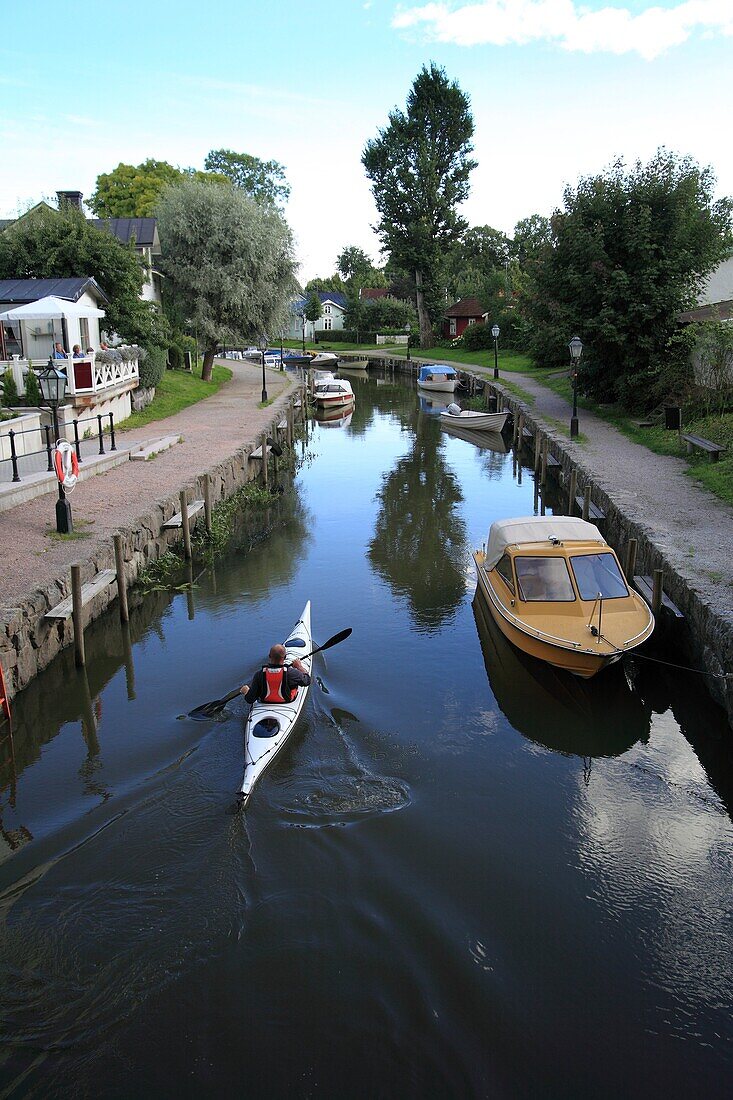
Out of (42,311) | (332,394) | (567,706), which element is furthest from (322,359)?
(567,706)

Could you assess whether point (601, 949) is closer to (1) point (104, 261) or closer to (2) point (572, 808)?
(2) point (572, 808)

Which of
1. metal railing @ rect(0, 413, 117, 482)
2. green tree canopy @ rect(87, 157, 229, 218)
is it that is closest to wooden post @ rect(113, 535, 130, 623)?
metal railing @ rect(0, 413, 117, 482)

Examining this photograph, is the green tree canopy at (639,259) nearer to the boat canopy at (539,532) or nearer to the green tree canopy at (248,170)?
the boat canopy at (539,532)

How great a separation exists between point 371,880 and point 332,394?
135 feet

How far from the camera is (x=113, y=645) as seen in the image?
582 inches

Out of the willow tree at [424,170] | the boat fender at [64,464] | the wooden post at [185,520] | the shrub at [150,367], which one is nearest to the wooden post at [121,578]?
the boat fender at [64,464]

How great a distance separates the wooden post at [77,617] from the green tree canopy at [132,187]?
2169 inches

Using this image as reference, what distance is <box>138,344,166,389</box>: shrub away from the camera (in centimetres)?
3491

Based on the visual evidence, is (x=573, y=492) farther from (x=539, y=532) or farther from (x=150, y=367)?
(x=150, y=367)

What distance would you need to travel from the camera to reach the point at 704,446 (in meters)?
22.7

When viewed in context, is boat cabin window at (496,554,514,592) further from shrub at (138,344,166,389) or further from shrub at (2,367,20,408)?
shrub at (138,344,166,389)

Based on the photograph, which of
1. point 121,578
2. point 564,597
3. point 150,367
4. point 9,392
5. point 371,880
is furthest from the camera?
point 150,367

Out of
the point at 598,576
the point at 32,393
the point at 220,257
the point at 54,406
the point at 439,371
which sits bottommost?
the point at 598,576

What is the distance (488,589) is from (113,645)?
671 centimetres
